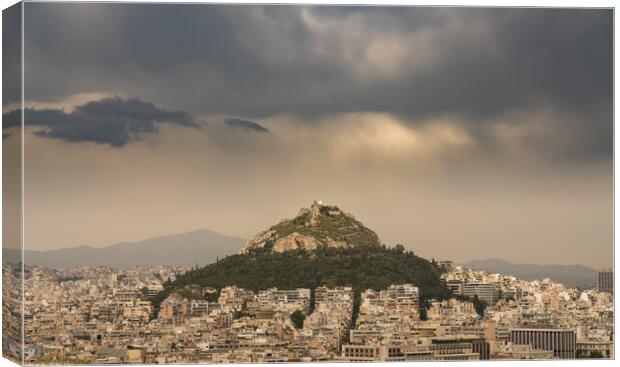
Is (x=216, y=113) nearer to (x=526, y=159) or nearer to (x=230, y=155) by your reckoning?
(x=230, y=155)

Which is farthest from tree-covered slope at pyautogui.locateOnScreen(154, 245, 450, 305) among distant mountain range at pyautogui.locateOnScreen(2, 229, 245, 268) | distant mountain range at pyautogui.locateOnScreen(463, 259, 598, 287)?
distant mountain range at pyautogui.locateOnScreen(463, 259, 598, 287)

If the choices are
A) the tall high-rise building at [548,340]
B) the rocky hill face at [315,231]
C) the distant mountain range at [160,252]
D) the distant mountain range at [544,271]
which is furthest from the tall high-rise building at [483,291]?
the distant mountain range at [160,252]

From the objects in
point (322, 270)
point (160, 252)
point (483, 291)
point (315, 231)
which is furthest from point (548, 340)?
point (160, 252)

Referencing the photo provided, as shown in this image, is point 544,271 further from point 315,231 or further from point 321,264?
point 315,231

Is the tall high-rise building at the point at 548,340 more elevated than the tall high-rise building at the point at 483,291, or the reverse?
the tall high-rise building at the point at 483,291

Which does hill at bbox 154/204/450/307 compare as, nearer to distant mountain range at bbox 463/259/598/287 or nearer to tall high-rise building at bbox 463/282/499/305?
tall high-rise building at bbox 463/282/499/305

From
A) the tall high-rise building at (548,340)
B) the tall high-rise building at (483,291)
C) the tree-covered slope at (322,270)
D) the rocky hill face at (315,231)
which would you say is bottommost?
the tall high-rise building at (548,340)

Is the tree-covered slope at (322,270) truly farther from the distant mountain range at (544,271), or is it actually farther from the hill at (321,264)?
the distant mountain range at (544,271)
